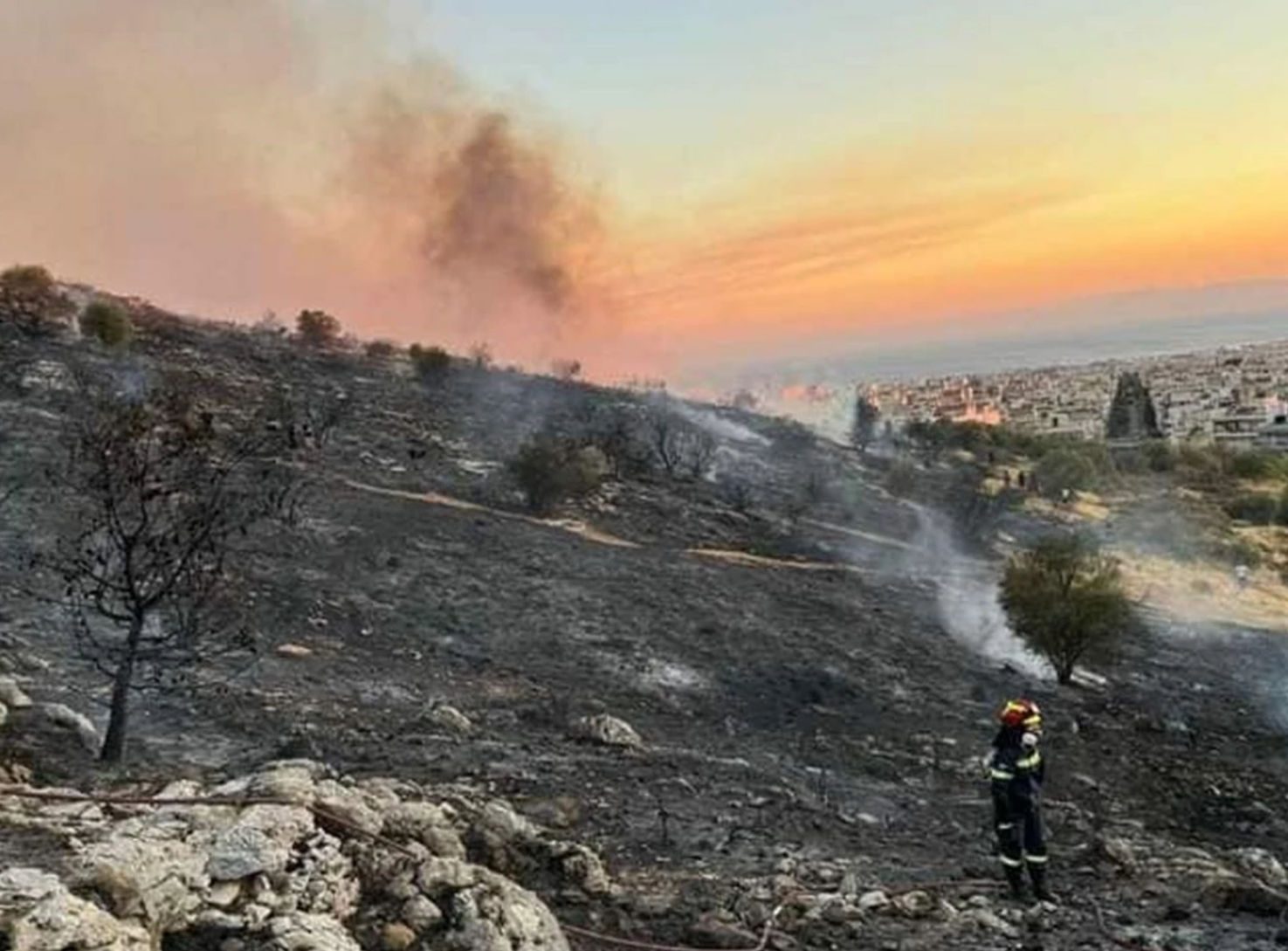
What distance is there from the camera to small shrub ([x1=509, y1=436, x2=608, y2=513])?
2358 cm

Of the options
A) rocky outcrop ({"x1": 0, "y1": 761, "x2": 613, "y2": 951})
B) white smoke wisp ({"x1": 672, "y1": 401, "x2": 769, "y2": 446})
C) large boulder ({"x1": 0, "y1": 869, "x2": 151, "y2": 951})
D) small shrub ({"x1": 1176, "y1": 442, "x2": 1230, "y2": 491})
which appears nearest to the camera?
large boulder ({"x1": 0, "y1": 869, "x2": 151, "y2": 951})

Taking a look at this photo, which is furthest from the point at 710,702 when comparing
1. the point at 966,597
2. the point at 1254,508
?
the point at 1254,508

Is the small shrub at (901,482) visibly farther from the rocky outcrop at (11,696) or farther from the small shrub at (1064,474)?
the rocky outcrop at (11,696)

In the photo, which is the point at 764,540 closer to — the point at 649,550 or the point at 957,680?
the point at 649,550

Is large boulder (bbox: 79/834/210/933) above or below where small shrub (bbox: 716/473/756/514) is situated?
above

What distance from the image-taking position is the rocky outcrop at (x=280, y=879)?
466cm

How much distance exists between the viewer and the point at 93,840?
5.52 metres

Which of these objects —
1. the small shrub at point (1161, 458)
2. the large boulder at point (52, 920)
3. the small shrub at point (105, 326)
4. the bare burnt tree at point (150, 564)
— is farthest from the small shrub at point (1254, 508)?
the large boulder at point (52, 920)

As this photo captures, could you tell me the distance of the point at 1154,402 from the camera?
113750 millimetres

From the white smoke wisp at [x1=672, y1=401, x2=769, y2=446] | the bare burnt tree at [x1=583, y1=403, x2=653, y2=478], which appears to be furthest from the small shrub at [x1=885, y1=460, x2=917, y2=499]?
the bare burnt tree at [x1=583, y1=403, x2=653, y2=478]

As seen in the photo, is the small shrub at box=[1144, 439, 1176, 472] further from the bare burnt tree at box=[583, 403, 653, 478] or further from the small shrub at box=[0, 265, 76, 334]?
the small shrub at box=[0, 265, 76, 334]

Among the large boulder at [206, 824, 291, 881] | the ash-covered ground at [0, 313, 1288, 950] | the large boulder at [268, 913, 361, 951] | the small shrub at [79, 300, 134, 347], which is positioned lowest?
the ash-covered ground at [0, 313, 1288, 950]

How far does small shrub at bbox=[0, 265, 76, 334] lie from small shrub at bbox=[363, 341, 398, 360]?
39.9 ft

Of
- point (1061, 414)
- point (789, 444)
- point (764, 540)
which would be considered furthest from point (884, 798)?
point (1061, 414)
